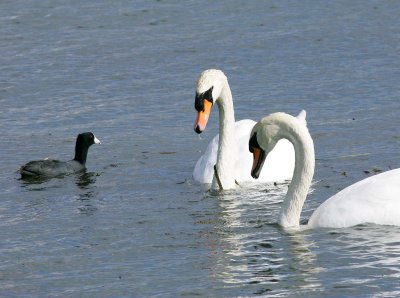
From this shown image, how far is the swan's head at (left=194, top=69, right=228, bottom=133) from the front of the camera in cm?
1227

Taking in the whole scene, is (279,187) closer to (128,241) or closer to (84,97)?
(128,241)

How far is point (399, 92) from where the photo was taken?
15781 mm

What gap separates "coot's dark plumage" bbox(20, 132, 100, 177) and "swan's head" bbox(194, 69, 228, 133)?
1830 mm

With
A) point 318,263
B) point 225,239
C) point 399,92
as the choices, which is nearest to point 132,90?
point 399,92

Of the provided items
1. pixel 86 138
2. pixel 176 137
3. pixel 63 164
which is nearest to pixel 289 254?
pixel 63 164

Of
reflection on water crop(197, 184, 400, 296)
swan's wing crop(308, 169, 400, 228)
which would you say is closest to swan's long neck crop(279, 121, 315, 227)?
reflection on water crop(197, 184, 400, 296)

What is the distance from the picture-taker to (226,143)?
13.0m

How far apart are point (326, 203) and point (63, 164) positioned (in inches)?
156

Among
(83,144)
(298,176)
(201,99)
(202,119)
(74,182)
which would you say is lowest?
(74,182)

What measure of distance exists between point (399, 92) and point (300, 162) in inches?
213

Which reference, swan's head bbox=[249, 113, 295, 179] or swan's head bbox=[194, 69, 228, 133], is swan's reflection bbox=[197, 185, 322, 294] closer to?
swan's head bbox=[249, 113, 295, 179]

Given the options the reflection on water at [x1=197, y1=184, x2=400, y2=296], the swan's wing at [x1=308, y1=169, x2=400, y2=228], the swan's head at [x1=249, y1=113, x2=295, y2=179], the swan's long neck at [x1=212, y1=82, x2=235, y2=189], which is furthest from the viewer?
the swan's long neck at [x1=212, y1=82, x2=235, y2=189]

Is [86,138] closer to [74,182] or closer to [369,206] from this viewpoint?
[74,182]

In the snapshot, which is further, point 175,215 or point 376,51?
point 376,51
